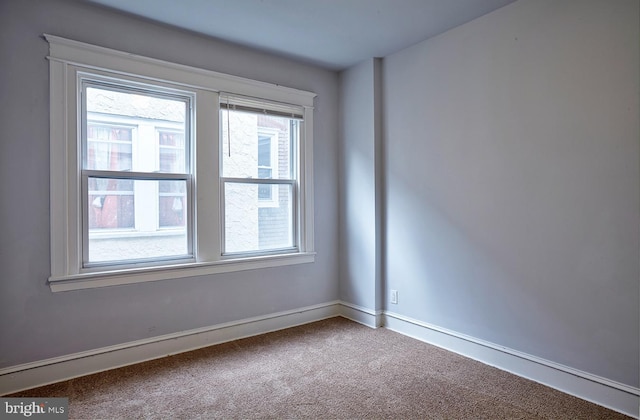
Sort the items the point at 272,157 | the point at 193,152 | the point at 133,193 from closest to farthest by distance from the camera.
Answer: the point at 133,193 → the point at 193,152 → the point at 272,157

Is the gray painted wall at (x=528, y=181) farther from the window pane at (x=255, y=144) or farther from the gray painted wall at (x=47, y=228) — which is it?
Answer: the gray painted wall at (x=47, y=228)

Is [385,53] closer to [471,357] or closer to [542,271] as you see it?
[542,271]

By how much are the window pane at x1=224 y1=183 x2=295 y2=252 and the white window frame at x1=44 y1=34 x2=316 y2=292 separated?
11cm

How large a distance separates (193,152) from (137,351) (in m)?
1.61

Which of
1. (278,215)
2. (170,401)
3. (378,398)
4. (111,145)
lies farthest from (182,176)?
(378,398)

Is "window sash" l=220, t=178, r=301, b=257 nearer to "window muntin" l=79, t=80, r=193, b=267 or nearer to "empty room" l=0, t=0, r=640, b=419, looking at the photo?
"empty room" l=0, t=0, r=640, b=419

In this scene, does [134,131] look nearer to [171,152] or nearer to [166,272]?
[171,152]

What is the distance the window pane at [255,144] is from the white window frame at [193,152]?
0.39 feet

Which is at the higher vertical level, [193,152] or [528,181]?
[193,152]

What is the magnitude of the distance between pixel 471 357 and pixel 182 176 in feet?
8.86

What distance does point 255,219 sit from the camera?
140 inches

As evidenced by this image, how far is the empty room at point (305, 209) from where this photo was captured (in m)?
2.25

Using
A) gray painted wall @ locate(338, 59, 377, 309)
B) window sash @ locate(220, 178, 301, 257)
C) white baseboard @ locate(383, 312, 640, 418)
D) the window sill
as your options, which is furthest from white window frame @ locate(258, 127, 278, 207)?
white baseboard @ locate(383, 312, 640, 418)

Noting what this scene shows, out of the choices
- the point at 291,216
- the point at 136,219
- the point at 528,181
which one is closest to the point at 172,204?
the point at 136,219
